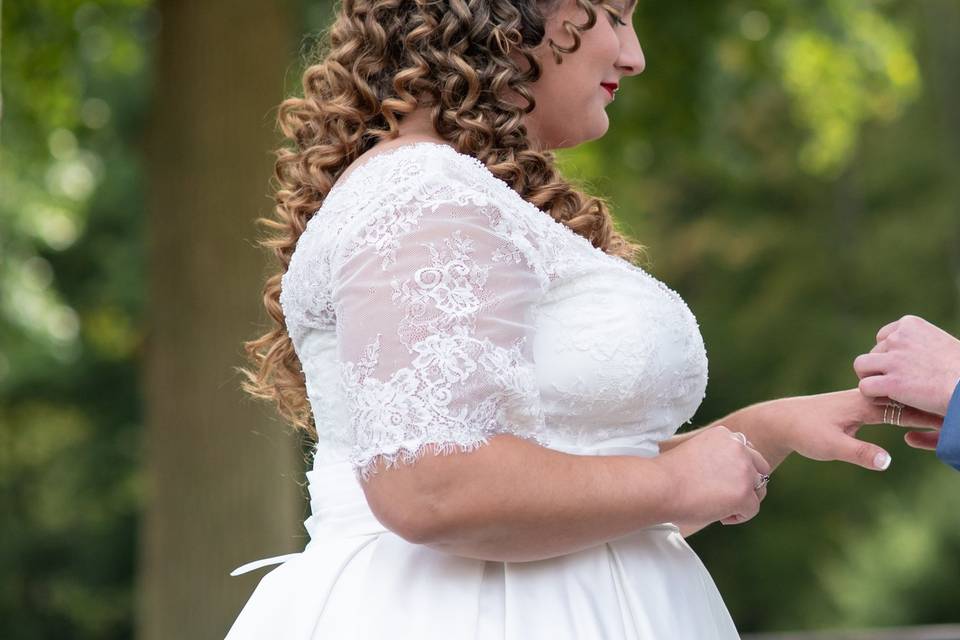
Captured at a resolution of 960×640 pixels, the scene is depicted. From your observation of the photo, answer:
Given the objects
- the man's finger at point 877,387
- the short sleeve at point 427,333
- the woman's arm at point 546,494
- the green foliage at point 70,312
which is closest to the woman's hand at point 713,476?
the woman's arm at point 546,494

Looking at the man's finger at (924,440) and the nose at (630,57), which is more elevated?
the nose at (630,57)

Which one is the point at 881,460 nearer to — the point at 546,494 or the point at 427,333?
the point at 546,494

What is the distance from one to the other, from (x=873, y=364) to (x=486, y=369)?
944mm

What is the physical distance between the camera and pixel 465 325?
79.3 inches

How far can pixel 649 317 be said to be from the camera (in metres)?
2.29

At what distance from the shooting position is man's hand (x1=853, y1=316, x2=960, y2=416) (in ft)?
8.30

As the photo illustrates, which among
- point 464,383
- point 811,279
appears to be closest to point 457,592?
point 464,383

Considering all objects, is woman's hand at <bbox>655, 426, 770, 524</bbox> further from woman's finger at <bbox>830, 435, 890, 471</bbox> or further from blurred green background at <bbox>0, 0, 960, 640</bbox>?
blurred green background at <bbox>0, 0, 960, 640</bbox>

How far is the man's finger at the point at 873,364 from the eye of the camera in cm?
259

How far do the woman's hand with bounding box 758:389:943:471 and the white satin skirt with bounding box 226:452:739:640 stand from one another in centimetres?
35

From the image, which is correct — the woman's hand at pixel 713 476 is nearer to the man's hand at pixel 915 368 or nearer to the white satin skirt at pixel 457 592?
the white satin skirt at pixel 457 592

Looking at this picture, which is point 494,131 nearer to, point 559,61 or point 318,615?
point 559,61

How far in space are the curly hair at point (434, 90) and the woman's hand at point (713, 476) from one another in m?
0.53

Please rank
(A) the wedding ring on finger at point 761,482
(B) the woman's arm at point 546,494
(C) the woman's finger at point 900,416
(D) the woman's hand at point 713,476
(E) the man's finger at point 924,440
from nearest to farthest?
(B) the woman's arm at point 546,494 → (D) the woman's hand at point 713,476 → (A) the wedding ring on finger at point 761,482 → (C) the woman's finger at point 900,416 → (E) the man's finger at point 924,440
